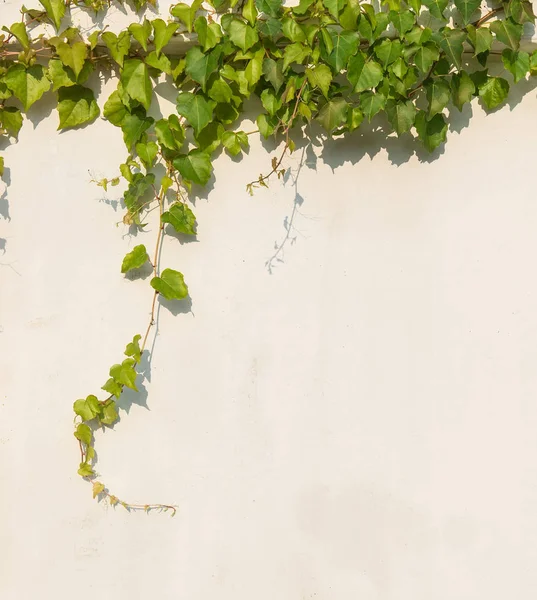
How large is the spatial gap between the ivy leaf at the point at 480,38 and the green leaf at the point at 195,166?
782 mm

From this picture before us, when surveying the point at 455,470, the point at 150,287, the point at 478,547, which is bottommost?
the point at 478,547

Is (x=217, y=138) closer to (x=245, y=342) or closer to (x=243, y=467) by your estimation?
(x=245, y=342)

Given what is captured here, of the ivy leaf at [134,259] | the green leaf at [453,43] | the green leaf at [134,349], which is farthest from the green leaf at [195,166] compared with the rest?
the green leaf at [453,43]

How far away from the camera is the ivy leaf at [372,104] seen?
1.85m

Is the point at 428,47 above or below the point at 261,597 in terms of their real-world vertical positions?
above

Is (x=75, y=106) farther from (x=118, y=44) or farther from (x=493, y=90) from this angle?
(x=493, y=90)

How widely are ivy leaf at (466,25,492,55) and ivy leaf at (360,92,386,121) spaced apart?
27cm

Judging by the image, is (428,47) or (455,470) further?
(455,470)

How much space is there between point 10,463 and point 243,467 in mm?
681

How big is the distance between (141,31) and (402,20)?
0.70 m

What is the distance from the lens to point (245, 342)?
198 centimetres

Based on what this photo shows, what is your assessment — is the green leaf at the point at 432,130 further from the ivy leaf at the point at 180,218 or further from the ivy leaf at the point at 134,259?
the ivy leaf at the point at 134,259

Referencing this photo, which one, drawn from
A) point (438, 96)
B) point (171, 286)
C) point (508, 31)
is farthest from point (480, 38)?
point (171, 286)

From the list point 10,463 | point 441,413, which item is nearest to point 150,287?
point 10,463
